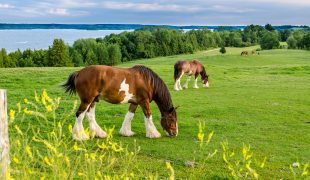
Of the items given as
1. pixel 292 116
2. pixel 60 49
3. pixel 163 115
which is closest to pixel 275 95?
pixel 292 116

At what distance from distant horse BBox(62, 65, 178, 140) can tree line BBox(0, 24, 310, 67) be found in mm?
63616

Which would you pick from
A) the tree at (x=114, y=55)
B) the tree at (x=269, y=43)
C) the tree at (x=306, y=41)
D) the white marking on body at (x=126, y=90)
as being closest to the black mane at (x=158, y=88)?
the white marking on body at (x=126, y=90)

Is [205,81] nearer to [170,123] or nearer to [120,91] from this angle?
[170,123]

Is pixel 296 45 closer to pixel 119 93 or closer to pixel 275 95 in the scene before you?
pixel 275 95

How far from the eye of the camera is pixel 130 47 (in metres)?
98.3

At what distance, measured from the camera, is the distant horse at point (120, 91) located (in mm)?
9211

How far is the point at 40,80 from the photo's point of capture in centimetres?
2133

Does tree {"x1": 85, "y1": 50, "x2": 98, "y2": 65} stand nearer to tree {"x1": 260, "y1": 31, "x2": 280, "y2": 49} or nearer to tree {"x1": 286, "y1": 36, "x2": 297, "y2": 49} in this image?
tree {"x1": 260, "y1": 31, "x2": 280, "y2": 49}

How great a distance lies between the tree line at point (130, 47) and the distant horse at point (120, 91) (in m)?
63.6

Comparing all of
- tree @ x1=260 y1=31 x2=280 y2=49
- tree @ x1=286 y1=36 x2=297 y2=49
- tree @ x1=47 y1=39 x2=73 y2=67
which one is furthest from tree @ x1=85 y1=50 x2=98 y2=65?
tree @ x1=286 y1=36 x2=297 y2=49

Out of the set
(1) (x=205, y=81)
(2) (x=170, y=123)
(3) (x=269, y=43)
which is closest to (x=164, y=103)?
(2) (x=170, y=123)

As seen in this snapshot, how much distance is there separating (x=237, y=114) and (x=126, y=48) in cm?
8747

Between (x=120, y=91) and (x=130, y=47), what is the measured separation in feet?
294

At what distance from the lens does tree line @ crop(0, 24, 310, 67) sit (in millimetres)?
74000
